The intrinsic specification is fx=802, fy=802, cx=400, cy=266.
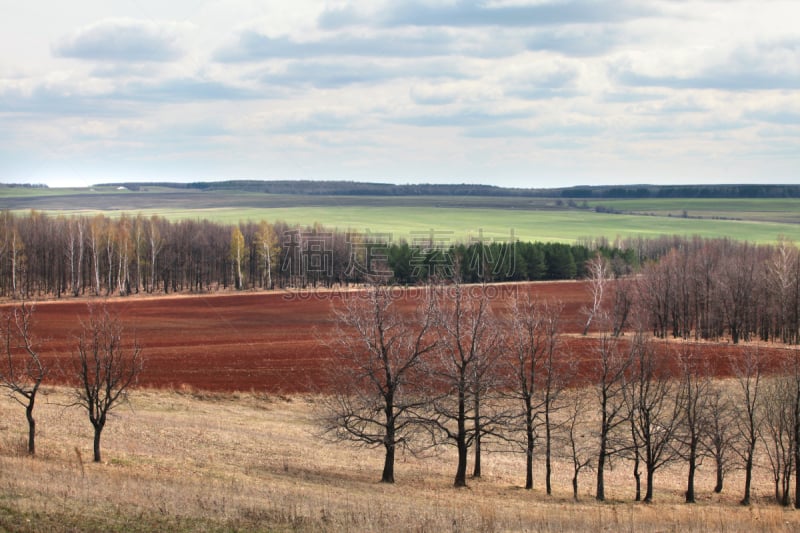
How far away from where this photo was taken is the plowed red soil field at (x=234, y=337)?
50875 mm

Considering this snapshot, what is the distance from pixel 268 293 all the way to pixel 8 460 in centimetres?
9357

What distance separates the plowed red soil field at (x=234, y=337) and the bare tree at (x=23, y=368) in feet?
5.75

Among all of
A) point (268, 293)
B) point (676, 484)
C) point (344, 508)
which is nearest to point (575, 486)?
point (676, 484)

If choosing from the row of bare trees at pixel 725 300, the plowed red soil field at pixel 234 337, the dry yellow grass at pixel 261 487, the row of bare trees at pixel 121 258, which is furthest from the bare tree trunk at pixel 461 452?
the row of bare trees at pixel 121 258

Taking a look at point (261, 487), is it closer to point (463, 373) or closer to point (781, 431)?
point (463, 373)

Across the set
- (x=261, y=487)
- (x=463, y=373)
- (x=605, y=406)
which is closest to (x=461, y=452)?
(x=463, y=373)

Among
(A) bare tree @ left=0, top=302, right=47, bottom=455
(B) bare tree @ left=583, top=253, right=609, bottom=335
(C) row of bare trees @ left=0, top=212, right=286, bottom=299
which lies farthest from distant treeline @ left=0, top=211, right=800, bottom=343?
(A) bare tree @ left=0, top=302, right=47, bottom=455

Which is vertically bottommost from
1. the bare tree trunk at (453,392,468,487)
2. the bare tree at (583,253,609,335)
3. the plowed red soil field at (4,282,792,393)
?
the plowed red soil field at (4,282,792,393)

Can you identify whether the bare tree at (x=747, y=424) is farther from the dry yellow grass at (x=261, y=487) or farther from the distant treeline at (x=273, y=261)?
the distant treeline at (x=273, y=261)

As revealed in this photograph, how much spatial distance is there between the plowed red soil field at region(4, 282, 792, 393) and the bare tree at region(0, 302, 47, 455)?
1.75 metres

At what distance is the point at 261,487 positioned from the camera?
1004 inches

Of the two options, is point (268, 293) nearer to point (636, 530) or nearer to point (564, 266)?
point (564, 266)

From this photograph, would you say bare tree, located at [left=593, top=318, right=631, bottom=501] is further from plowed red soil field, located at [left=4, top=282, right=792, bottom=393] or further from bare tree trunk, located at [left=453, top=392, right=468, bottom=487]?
plowed red soil field, located at [left=4, top=282, right=792, bottom=393]

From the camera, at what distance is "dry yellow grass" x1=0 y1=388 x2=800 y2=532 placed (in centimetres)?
1952
